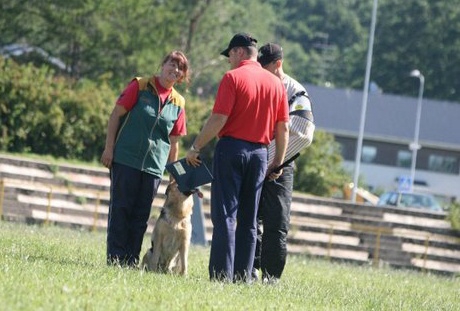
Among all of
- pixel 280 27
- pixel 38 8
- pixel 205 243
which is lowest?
pixel 205 243

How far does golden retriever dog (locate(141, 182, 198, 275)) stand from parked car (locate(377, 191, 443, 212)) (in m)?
30.4

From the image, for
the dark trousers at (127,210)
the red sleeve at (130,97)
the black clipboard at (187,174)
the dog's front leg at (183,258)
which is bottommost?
the dog's front leg at (183,258)

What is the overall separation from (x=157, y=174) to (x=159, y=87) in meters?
0.82

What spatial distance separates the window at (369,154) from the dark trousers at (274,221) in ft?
238

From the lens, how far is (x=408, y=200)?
4388cm

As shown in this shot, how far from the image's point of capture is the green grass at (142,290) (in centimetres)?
811

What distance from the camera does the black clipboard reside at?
36.9ft

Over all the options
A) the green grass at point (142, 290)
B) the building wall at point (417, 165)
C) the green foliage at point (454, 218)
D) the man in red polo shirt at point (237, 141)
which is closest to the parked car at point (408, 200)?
the green foliage at point (454, 218)

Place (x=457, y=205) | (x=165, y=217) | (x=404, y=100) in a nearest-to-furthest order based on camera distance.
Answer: (x=165, y=217)
(x=457, y=205)
(x=404, y=100)

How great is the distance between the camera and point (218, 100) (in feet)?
35.7

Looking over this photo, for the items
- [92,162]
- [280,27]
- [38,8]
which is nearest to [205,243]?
[92,162]

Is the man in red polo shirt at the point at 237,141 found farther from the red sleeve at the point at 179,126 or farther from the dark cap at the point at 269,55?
the red sleeve at the point at 179,126

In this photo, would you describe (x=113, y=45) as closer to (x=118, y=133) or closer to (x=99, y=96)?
(x=99, y=96)

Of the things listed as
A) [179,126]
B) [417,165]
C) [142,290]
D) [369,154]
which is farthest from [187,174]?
[417,165]
